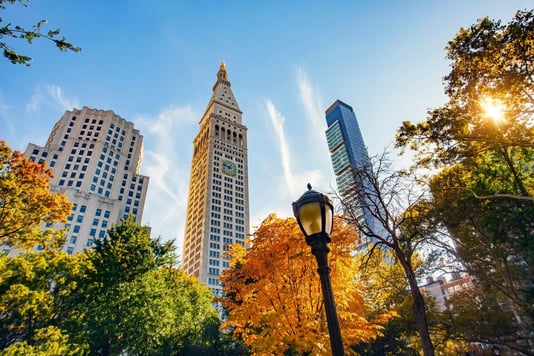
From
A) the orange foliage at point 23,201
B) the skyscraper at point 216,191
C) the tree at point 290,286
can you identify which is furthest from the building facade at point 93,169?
the tree at point 290,286

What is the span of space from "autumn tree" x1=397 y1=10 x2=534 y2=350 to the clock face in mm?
83863

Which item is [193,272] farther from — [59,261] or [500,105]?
[500,105]

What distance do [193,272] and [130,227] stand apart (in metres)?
64.7

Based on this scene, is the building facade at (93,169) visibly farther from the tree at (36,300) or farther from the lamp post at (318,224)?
the lamp post at (318,224)

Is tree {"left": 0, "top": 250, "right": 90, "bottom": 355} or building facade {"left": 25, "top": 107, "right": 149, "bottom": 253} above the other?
building facade {"left": 25, "top": 107, "right": 149, "bottom": 253}

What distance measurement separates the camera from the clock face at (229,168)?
324 feet

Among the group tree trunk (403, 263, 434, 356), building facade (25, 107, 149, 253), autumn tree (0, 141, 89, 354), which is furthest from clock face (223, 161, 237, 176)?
tree trunk (403, 263, 434, 356)

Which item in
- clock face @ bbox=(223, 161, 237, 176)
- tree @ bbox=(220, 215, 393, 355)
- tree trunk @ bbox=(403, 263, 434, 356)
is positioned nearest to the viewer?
tree @ bbox=(220, 215, 393, 355)

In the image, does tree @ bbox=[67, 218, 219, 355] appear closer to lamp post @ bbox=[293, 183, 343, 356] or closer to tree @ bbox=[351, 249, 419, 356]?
tree @ bbox=[351, 249, 419, 356]

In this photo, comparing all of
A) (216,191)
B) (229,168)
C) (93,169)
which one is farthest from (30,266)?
(229,168)

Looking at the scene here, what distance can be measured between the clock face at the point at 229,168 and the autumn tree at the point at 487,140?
8386 centimetres

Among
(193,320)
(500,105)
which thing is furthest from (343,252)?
(193,320)

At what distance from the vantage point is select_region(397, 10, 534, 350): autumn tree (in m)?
10.6

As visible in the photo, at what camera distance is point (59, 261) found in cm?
1750
